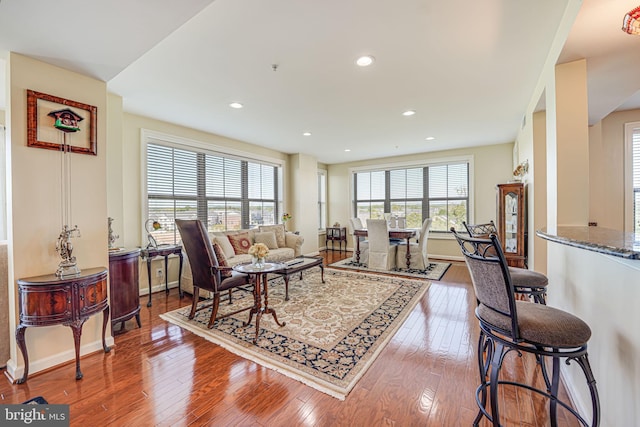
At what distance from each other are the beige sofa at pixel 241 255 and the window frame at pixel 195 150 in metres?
0.74

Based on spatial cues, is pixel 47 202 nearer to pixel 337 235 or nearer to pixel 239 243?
pixel 239 243

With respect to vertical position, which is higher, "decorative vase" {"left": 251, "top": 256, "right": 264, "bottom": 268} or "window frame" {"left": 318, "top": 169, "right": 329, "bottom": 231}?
"window frame" {"left": 318, "top": 169, "right": 329, "bottom": 231}

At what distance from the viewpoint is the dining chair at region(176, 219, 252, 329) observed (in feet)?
9.10

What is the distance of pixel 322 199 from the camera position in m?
8.34

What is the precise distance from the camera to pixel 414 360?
224cm

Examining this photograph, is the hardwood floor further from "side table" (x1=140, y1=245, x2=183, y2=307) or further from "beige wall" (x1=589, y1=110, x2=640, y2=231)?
"beige wall" (x1=589, y1=110, x2=640, y2=231)

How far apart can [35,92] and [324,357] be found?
3.13 m

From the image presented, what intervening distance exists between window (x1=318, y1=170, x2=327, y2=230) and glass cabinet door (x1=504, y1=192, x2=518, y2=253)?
16.6ft

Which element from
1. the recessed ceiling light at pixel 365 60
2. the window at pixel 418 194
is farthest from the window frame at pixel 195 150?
the recessed ceiling light at pixel 365 60

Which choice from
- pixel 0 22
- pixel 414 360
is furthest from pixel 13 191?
pixel 414 360

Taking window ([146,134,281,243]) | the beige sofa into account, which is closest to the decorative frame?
the beige sofa

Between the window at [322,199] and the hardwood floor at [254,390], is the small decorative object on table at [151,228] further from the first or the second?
the window at [322,199]

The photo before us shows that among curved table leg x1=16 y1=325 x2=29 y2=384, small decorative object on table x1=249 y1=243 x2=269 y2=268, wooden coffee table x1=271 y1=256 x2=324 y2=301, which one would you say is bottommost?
curved table leg x1=16 y1=325 x2=29 y2=384

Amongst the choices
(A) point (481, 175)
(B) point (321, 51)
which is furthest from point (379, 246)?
(B) point (321, 51)
